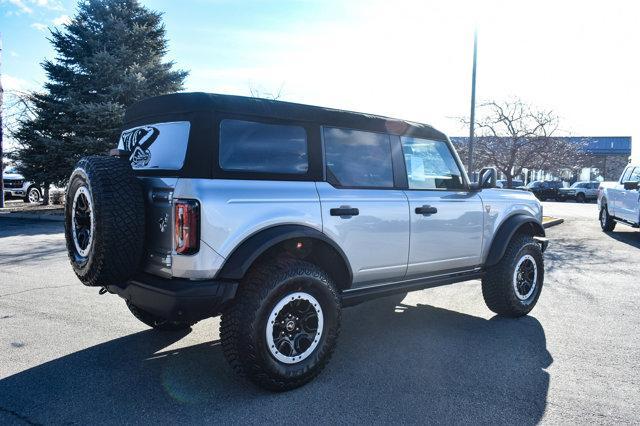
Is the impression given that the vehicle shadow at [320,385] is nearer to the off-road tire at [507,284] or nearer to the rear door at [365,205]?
the off-road tire at [507,284]

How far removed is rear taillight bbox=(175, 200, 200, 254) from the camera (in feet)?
9.95

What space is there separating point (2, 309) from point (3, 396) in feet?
8.04

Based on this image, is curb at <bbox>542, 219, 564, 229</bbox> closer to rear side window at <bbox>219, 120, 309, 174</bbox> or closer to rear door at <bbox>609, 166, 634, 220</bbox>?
rear door at <bbox>609, 166, 634, 220</bbox>

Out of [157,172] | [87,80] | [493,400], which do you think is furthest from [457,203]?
[87,80]

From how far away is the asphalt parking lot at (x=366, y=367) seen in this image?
10.1 feet

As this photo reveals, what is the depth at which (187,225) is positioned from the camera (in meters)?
3.04

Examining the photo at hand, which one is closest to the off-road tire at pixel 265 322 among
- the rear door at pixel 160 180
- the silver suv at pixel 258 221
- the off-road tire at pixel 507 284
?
the silver suv at pixel 258 221

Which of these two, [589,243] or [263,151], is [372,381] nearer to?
[263,151]

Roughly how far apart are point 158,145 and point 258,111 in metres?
0.83

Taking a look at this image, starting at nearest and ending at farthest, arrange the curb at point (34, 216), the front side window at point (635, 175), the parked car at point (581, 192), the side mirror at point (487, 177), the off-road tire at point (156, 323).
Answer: the off-road tire at point (156, 323) < the side mirror at point (487, 177) < the front side window at point (635, 175) < the curb at point (34, 216) < the parked car at point (581, 192)

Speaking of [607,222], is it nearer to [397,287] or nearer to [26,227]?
[397,287]

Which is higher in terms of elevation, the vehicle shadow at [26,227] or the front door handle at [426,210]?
the front door handle at [426,210]

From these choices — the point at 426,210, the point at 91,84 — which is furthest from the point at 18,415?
the point at 91,84

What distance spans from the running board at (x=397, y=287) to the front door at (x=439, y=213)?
68 mm
